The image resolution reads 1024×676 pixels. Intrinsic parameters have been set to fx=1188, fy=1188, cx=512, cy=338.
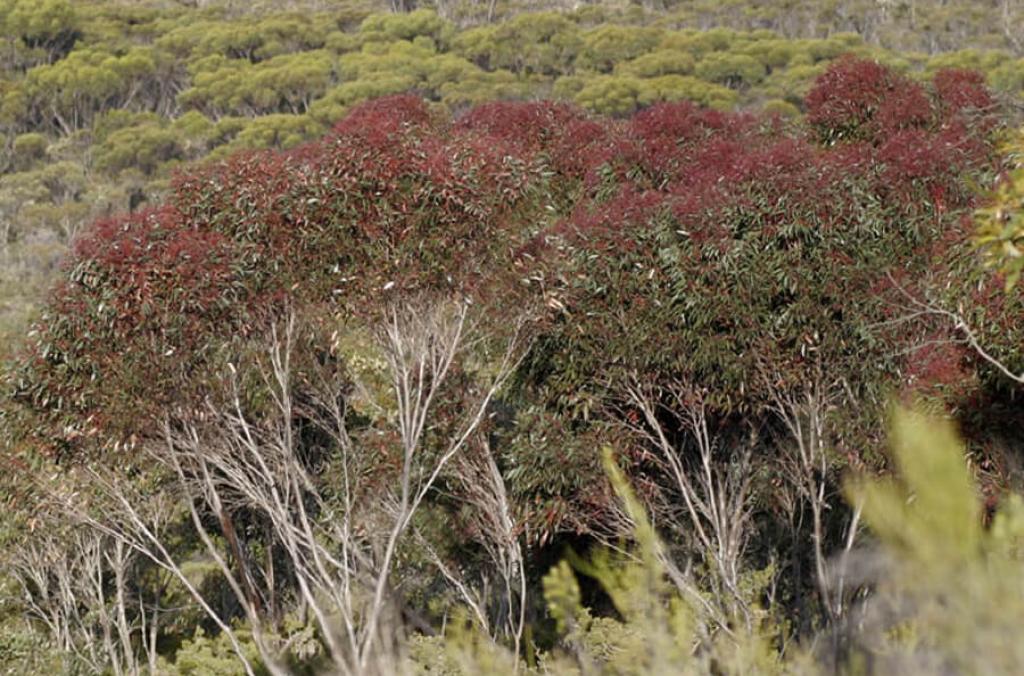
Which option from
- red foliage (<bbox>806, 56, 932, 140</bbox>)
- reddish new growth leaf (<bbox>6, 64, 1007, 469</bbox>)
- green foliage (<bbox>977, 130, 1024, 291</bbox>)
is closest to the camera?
green foliage (<bbox>977, 130, 1024, 291</bbox>)

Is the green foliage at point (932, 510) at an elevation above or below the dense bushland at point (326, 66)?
above

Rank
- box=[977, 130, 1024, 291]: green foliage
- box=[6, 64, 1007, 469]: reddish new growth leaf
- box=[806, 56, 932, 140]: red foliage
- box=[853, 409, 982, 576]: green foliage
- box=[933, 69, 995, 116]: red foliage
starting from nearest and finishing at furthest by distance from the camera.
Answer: box=[853, 409, 982, 576]: green foliage → box=[977, 130, 1024, 291]: green foliage → box=[6, 64, 1007, 469]: reddish new growth leaf → box=[806, 56, 932, 140]: red foliage → box=[933, 69, 995, 116]: red foliage

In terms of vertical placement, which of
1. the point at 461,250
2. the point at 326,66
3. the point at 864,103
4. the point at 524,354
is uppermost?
the point at 461,250

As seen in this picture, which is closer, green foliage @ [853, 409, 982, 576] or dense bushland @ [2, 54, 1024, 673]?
green foliage @ [853, 409, 982, 576]

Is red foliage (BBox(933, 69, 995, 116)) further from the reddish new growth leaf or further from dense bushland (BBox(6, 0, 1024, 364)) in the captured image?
dense bushland (BBox(6, 0, 1024, 364))

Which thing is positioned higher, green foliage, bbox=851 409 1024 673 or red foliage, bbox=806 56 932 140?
green foliage, bbox=851 409 1024 673

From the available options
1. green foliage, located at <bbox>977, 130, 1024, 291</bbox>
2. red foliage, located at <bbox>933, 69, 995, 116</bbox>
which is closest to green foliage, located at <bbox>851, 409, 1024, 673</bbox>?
green foliage, located at <bbox>977, 130, 1024, 291</bbox>

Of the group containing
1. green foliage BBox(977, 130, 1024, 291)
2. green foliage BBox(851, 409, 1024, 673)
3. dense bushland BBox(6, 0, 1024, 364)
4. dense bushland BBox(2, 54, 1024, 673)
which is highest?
green foliage BBox(851, 409, 1024, 673)

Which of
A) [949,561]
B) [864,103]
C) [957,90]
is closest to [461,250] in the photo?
[949,561]

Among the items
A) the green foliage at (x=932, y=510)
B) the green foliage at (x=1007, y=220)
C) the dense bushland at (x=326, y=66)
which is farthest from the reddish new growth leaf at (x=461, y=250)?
the dense bushland at (x=326, y=66)

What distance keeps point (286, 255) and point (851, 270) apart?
18.2 ft

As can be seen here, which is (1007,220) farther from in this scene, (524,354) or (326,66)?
(326,66)

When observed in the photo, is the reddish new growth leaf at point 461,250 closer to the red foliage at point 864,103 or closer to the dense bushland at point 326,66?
the red foliage at point 864,103

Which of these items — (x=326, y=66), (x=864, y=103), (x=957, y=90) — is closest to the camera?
(x=864, y=103)
